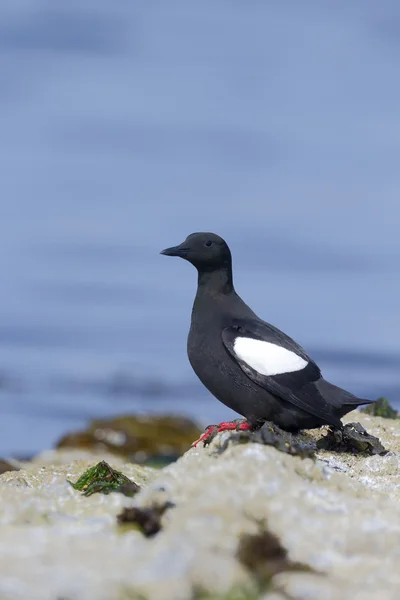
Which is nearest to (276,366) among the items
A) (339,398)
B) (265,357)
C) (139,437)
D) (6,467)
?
(265,357)

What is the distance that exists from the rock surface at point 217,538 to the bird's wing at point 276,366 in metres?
3.59

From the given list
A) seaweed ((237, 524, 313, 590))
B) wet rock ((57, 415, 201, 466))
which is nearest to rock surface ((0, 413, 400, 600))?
seaweed ((237, 524, 313, 590))

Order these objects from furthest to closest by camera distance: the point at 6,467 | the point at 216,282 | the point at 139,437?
the point at 139,437 < the point at 6,467 < the point at 216,282

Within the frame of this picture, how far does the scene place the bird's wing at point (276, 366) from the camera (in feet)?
29.7

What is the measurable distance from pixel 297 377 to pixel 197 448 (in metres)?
1.16

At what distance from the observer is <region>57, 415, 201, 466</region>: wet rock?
16281 millimetres

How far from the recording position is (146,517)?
174 inches

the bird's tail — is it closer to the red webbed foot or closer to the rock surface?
the red webbed foot

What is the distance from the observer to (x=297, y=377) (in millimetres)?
9234

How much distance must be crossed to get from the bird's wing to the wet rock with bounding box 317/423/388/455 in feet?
0.46

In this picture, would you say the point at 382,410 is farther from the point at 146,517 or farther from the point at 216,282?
the point at 146,517

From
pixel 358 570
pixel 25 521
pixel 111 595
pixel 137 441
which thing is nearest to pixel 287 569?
pixel 358 570

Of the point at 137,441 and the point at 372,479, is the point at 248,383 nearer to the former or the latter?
the point at 372,479

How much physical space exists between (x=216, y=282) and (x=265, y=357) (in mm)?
1180
